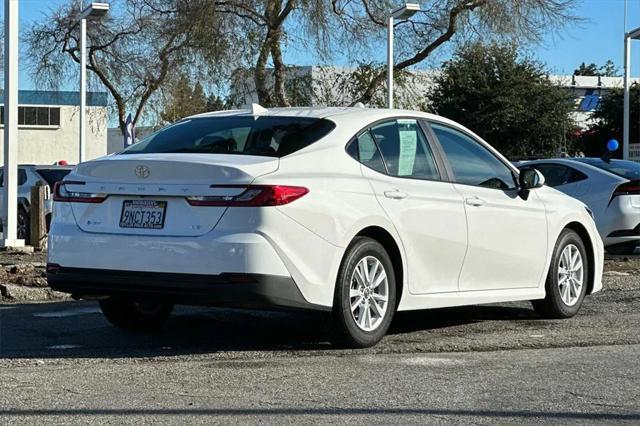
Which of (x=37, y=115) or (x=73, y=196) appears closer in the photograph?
(x=73, y=196)

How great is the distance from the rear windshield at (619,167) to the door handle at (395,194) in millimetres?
7398

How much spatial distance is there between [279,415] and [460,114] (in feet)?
159

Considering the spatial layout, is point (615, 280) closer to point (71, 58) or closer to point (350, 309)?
point (350, 309)

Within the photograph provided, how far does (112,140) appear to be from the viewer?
67.9 meters

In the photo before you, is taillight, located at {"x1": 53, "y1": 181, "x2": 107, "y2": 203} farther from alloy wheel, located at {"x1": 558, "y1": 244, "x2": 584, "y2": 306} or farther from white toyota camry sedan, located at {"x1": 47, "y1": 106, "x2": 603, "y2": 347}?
alloy wheel, located at {"x1": 558, "y1": 244, "x2": 584, "y2": 306}

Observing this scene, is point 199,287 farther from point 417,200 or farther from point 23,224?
point 23,224

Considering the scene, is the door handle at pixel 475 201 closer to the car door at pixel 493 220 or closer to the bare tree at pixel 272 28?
the car door at pixel 493 220

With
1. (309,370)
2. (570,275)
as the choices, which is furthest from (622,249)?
(309,370)

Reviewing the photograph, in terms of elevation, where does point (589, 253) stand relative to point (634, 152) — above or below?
below

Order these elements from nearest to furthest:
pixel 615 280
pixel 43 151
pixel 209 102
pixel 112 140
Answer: pixel 615 280 → pixel 209 102 → pixel 43 151 → pixel 112 140

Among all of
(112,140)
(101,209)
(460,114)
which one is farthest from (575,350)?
(112,140)

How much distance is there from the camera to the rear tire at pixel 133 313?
7.93m

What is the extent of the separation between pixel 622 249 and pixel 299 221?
31.6 ft

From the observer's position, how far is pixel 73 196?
23.1 feet
